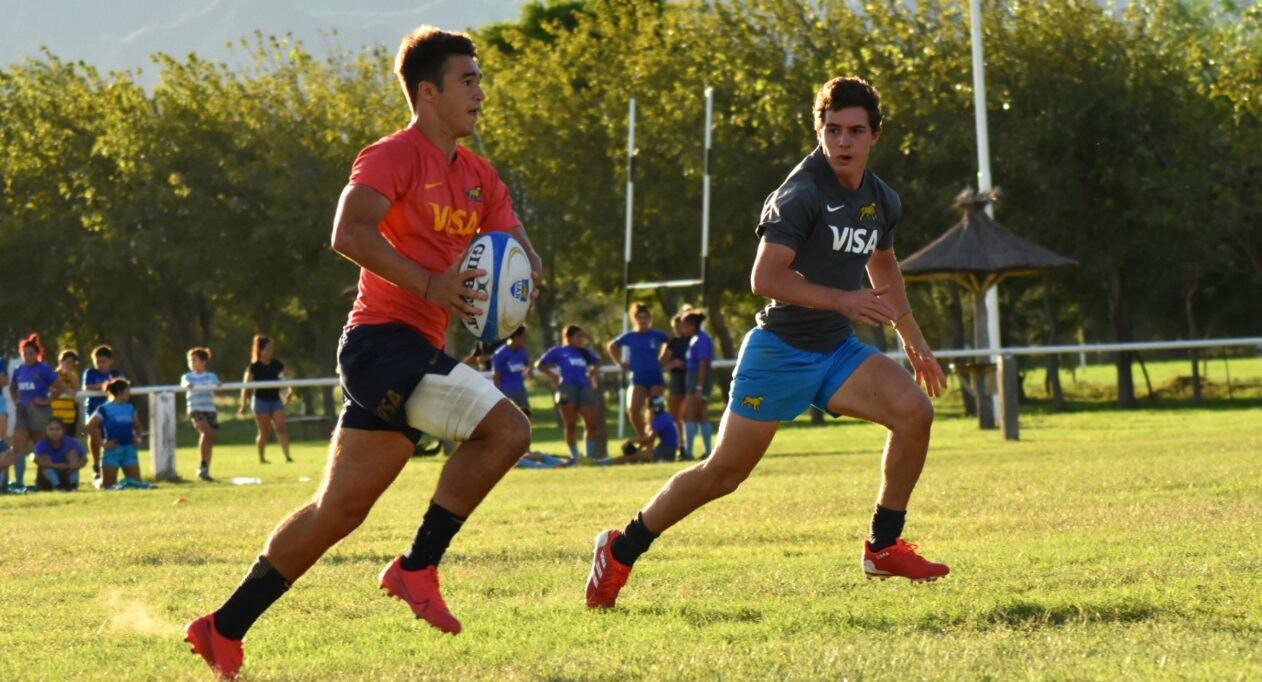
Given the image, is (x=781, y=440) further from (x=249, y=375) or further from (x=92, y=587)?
(x=92, y=587)

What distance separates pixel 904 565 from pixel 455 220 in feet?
7.69

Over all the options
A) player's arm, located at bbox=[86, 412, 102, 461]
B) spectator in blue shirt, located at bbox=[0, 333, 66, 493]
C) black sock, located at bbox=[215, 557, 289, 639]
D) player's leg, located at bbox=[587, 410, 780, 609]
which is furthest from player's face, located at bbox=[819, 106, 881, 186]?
spectator in blue shirt, located at bbox=[0, 333, 66, 493]

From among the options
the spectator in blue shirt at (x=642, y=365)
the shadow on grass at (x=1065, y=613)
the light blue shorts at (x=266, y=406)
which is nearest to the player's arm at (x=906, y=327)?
the shadow on grass at (x=1065, y=613)

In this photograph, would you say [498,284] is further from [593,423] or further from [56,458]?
[593,423]

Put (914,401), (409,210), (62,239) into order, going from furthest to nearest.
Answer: (62,239), (914,401), (409,210)

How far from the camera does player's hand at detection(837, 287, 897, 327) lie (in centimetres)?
680

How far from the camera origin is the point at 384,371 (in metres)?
5.99

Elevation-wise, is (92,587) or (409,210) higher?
(409,210)

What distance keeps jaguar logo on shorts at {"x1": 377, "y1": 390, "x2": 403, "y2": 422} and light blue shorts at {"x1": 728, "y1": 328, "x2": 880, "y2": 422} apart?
5.96 ft

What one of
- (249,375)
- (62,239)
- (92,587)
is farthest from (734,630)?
(62,239)

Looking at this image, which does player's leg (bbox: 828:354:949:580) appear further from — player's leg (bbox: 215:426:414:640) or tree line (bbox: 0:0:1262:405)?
tree line (bbox: 0:0:1262:405)

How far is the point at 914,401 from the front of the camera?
24.4ft

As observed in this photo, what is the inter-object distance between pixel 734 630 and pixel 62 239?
49.8 m

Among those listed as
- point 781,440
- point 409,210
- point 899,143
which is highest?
point 899,143
